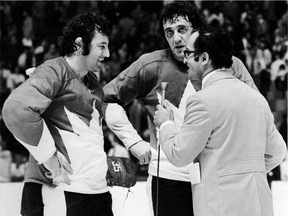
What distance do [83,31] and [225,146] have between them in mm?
758

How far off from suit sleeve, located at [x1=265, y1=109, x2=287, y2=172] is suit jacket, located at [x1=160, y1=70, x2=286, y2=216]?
0.05 m

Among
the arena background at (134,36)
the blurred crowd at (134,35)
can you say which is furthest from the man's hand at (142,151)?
the blurred crowd at (134,35)

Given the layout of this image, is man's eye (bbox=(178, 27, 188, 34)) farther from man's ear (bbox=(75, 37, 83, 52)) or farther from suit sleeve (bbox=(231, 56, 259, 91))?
man's ear (bbox=(75, 37, 83, 52))

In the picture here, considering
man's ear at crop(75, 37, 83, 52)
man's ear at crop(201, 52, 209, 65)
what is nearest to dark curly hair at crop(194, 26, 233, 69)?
man's ear at crop(201, 52, 209, 65)

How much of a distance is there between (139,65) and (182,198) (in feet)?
1.93

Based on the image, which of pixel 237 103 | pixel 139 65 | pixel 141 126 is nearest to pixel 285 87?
pixel 141 126

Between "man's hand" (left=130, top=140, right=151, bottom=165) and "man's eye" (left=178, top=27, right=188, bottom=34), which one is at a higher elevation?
"man's eye" (left=178, top=27, right=188, bottom=34)

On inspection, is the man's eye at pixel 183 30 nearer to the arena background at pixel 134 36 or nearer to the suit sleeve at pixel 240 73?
the suit sleeve at pixel 240 73

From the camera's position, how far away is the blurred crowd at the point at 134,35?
6.52 m

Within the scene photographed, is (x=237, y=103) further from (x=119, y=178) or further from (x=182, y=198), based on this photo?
(x=119, y=178)

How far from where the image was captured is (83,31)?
232cm

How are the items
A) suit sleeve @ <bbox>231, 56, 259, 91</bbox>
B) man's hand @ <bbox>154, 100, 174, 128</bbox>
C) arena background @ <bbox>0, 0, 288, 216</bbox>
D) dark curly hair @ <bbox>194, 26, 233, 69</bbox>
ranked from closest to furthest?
dark curly hair @ <bbox>194, 26, 233, 69</bbox> < man's hand @ <bbox>154, 100, 174, 128</bbox> < suit sleeve @ <bbox>231, 56, 259, 91</bbox> < arena background @ <bbox>0, 0, 288, 216</bbox>

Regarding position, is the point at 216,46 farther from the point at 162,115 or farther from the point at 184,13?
the point at 184,13

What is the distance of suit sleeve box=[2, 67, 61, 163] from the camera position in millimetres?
1974
